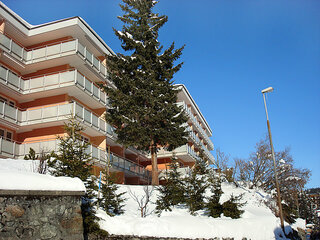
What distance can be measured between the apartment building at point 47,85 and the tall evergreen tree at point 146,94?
6.55 ft

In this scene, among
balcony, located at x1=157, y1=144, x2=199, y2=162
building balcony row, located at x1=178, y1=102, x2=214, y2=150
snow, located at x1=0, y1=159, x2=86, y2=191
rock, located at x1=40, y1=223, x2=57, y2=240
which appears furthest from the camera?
building balcony row, located at x1=178, y1=102, x2=214, y2=150

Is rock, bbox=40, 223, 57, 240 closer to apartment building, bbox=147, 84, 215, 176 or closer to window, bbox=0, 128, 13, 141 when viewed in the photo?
window, bbox=0, 128, 13, 141

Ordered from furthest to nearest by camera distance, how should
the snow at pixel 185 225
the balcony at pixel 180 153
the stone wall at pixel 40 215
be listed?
1. the balcony at pixel 180 153
2. the snow at pixel 185 225
3. the stone wall at pixel 40 215

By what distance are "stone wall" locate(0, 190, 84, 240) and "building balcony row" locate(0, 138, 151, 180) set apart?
234 inches

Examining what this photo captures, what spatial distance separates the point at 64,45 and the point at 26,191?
18.6m

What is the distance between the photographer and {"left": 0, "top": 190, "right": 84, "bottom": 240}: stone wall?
8.23m

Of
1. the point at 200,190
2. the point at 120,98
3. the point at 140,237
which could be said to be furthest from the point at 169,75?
the point at 140,237

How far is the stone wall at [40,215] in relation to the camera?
823 cm

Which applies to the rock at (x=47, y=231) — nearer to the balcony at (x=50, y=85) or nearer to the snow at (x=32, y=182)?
the snow at (x=32, y=182)

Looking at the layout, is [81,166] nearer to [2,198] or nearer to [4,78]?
[2,198]

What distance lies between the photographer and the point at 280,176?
31.5 metres

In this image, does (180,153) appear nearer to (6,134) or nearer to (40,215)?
(6,134)

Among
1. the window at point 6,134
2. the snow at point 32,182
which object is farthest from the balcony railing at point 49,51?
the snow at point 32,182

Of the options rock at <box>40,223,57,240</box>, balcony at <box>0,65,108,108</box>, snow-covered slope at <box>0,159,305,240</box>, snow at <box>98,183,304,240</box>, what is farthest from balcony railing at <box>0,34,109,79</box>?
rock at <box>40,223,57,240</box>
